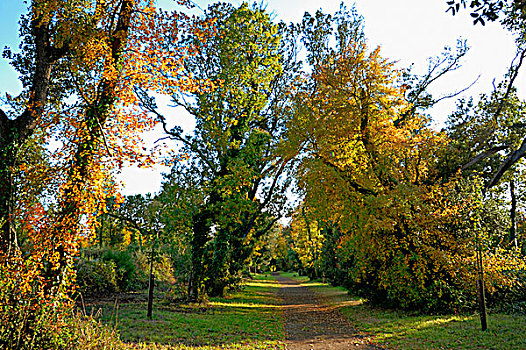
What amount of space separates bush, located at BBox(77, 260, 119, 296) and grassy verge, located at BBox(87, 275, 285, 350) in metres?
2.50

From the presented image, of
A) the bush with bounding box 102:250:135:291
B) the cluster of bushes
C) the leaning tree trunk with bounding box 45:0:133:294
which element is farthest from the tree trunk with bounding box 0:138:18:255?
the bush with bounding box 102:250:135:291

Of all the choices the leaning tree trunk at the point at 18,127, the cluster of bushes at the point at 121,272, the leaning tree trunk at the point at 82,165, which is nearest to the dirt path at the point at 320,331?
the cluster of bushes at the point at 121,272

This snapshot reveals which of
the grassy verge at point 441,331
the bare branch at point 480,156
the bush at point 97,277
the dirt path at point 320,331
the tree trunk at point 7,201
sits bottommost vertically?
the dirt path at point 320,331

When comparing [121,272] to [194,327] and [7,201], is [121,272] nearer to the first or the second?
[194,327]

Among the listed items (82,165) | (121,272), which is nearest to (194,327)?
(82,165)

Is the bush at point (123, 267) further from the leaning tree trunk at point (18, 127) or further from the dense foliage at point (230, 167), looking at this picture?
the leaning tree trunk at point (18, 127)

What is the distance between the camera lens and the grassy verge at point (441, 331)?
7.50m

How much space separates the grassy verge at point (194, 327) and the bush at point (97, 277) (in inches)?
98.4

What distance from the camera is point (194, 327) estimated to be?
9594mm

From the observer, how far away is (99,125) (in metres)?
7.26

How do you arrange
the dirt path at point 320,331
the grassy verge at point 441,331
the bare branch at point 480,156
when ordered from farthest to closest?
the bare branch at point 480,156, the dirt path at point 320,331, the grassy verge at point 441,331

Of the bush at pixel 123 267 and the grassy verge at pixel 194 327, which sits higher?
the bush at pixel 123 267

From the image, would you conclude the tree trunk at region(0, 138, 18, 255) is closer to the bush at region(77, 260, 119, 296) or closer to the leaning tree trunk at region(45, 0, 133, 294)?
the leaning tree trunk at region(45, 0, 133, 294)

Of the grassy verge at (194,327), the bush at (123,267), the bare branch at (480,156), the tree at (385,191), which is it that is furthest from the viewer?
the bare branch at (480,156)
